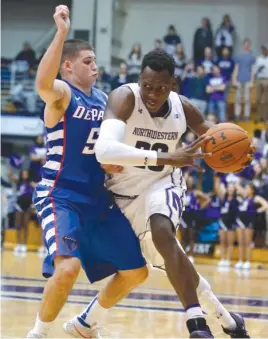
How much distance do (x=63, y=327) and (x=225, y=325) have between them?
4.29ft

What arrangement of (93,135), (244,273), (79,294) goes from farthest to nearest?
(244,273), (79,294), (93,135)

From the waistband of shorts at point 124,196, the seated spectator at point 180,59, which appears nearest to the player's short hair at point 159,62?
the waistband of shorts at point 124,196

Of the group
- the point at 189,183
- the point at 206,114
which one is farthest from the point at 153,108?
the point at 206,114

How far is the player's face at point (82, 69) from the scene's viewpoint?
5746mm

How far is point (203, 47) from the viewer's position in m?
21.4

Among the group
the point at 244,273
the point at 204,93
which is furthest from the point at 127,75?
the point at 244,273

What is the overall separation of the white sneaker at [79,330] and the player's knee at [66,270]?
0.96 m

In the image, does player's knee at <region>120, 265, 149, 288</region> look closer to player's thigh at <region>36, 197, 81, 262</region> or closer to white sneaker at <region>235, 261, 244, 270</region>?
player's thigh at <region>36, 197, 81, 262</region>

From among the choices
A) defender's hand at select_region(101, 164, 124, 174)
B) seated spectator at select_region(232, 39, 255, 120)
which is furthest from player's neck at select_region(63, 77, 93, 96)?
seated spectator at select_region(232, 39, 255, 120)

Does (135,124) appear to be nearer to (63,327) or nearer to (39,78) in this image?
(39,78)

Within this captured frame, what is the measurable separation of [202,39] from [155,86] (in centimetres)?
1658

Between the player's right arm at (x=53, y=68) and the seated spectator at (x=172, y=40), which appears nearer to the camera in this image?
the player's right arm at (x=53, y=68)

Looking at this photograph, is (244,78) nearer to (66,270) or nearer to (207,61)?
(207,61)

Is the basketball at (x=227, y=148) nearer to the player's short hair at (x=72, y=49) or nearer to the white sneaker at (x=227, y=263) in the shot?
the player's short hair at (x=72, y=49)
